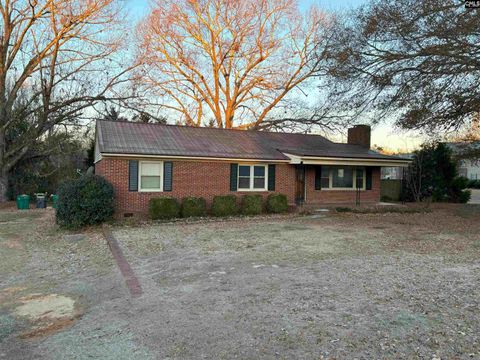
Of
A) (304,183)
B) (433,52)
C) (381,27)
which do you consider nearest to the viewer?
(433,52)

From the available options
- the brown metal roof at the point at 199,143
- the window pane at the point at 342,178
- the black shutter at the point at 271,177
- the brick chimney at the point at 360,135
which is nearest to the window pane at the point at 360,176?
the window pane at the point at 342,178

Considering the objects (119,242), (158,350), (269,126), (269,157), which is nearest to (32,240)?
(119,242)

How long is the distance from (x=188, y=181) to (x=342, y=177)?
7969mm

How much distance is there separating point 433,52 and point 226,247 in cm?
767

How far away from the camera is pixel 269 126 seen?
29.2 m

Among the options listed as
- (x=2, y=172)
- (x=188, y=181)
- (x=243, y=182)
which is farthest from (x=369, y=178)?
(x=2, y=172)

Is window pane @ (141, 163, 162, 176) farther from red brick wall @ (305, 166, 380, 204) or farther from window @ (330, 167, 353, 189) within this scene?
window @ (330, 167, 353, 189)

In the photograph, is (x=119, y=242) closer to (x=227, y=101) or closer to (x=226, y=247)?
(x=226, y=247)

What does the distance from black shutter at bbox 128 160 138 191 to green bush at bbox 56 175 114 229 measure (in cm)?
144

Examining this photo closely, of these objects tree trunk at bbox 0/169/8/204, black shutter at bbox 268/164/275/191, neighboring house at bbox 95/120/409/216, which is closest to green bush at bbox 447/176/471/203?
neighboring house at bbox 95/120/409/216

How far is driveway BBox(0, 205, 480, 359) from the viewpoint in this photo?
11.3ft

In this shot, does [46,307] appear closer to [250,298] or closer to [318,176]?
[250,298]

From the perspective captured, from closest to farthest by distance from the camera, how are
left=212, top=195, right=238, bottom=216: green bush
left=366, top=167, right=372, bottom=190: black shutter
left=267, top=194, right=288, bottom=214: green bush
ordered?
left=212, top=195, right=238, bottom=216: green bush < left=267, top=194, right=288, bottom=214: green bush < left=366, top=167, right=372, bottom=190: black shutter

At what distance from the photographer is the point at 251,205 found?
14.4 meters
